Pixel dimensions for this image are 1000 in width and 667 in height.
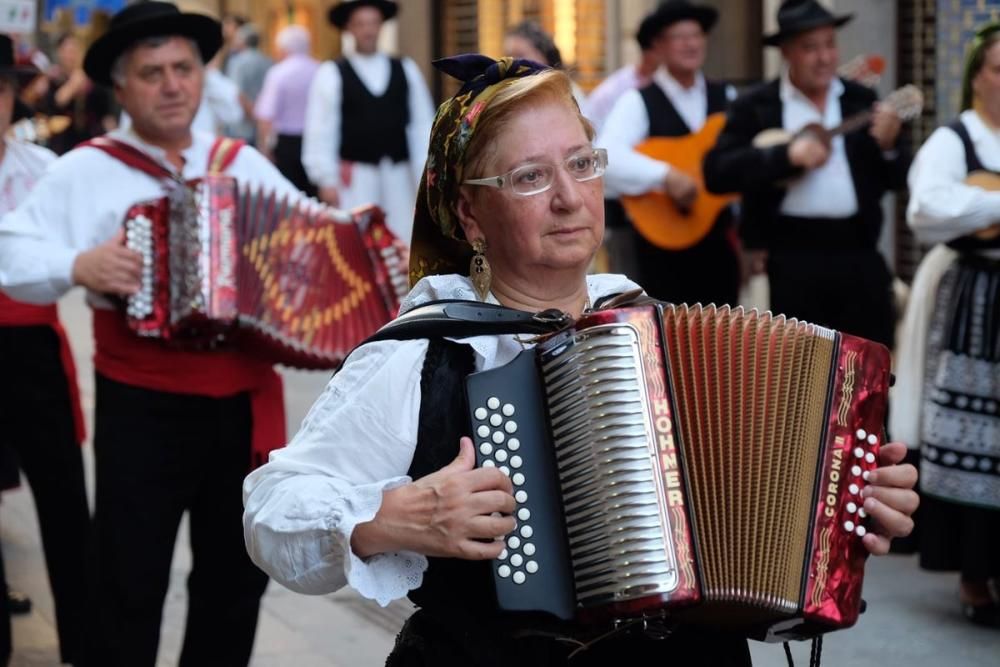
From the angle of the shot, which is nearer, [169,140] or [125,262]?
[125,262]

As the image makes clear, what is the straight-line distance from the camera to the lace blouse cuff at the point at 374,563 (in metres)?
2.64

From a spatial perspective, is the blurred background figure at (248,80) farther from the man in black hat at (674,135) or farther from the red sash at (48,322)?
A: the red sash at (48,322)

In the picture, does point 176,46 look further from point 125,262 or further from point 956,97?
point 956,97

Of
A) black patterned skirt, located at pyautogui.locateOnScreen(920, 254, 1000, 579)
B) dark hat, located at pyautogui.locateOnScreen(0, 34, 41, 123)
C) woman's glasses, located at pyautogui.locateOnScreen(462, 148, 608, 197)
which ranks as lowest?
black patterned skirt, located at pyautogui.locateOnScreen(920, 254, 1000, 579)

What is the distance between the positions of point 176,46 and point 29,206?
1.92ft

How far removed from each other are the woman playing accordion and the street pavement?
8.03 ft

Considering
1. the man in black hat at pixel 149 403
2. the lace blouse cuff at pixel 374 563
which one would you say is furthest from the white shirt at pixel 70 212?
the lace blouse cuff at pixel 374 563

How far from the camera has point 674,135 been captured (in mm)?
7656

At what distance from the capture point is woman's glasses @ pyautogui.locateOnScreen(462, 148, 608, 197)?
287 cm

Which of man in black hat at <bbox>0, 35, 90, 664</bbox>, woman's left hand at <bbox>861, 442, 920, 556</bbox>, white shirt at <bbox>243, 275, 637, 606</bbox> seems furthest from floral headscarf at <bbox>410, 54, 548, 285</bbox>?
man in black hat at <bbox>0, 35, 90, 664</bbox>

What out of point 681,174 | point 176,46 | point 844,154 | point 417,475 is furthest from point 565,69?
point 681,174

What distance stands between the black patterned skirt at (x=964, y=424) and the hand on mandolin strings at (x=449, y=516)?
3501 millimetres

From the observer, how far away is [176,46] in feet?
16.0

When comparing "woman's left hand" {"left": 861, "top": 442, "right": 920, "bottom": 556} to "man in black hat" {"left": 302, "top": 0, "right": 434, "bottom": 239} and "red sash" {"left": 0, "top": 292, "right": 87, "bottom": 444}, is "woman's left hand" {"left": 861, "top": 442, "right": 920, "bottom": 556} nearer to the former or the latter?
"red sash" {"left": 0, "top": 292, "right": 87, "bottom": 444}
